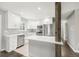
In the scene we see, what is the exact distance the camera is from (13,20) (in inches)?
80.7

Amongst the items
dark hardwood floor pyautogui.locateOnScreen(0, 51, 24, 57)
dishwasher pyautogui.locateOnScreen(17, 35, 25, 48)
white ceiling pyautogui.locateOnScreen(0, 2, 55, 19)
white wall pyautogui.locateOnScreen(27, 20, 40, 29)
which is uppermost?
white ceiling pyautogui.locateOnScreen(0, 2, 55, 19)

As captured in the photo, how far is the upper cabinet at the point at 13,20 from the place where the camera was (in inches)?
79.4

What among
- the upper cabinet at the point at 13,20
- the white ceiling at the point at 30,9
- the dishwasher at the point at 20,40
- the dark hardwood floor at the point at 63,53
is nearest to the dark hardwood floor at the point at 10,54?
the dark hardwood floor at the point at 63,53

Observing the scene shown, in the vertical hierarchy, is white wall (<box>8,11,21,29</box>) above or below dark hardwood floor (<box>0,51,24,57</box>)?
above

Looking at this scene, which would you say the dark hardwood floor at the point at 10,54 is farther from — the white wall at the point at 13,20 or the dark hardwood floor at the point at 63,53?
the white wall at the point at 13,20

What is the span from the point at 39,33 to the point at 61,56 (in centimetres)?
68

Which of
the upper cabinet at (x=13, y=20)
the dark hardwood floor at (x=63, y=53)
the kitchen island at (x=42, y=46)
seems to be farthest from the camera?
the upper cabinet at (x=13, y=20)

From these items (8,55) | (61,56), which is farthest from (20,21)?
(61,56)

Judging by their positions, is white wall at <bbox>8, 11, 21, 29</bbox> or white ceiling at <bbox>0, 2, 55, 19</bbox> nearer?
white ceiling at <bbox>0, 2, 55, 19</bbox>

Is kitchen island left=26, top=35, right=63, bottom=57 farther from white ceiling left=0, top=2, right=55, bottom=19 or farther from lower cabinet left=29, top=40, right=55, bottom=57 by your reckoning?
white ceiling left=0, top=2, right=55, bottom=19

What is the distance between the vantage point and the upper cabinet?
79.4 inches

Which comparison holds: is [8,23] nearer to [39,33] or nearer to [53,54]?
[39,33]

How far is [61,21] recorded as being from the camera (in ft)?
5.73

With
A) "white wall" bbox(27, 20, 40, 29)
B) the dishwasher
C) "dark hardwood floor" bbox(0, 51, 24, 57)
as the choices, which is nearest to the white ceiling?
"white wall" bbox(27, 20, 40, 29)
